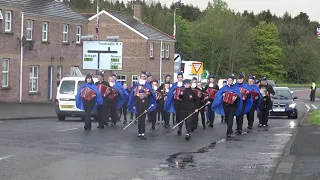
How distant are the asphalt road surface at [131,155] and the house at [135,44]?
4100cm

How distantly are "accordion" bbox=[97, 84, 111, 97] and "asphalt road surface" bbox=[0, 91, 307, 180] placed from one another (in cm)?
145

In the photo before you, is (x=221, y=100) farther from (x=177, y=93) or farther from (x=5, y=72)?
(x=5, y=72)

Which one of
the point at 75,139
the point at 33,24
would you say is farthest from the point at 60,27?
the point at 75,139

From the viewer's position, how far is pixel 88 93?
22062mm

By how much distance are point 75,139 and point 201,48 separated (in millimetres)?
82677

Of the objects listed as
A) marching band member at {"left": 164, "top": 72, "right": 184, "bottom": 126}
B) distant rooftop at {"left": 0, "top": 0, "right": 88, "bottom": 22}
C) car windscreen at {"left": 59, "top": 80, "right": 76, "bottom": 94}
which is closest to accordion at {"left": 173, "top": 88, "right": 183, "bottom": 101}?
marching band member at {"left": 164, "top": 72, "right": 184, "bottom": 126}

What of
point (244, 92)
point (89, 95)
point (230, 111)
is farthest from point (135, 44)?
point (230, 111)

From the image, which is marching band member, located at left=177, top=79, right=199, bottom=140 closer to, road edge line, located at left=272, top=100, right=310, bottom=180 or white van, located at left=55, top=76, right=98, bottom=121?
road edge line, located at left=272, top=100, right=310, bottom=180

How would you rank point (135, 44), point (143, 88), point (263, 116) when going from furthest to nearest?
1. point (135, 44)
2. point (263, 116)
3. point (143, 88)

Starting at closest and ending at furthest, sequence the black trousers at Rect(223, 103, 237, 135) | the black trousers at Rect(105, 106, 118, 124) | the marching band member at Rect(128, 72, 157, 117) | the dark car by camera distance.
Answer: the marching band member at Rect(128, 72, 157, 117), the black trousers at Rect(223, 103, 237, 135), the black trousers at Rect(105, 106, 118, 124), the dark car

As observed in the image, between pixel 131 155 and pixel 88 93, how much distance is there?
7.49 m

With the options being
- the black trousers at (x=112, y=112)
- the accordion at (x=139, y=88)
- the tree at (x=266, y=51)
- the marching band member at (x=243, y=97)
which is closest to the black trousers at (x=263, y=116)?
the marching band member at (x=243, y=97)

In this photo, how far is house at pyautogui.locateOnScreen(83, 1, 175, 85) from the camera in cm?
6294

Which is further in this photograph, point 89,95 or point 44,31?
point 44,31
